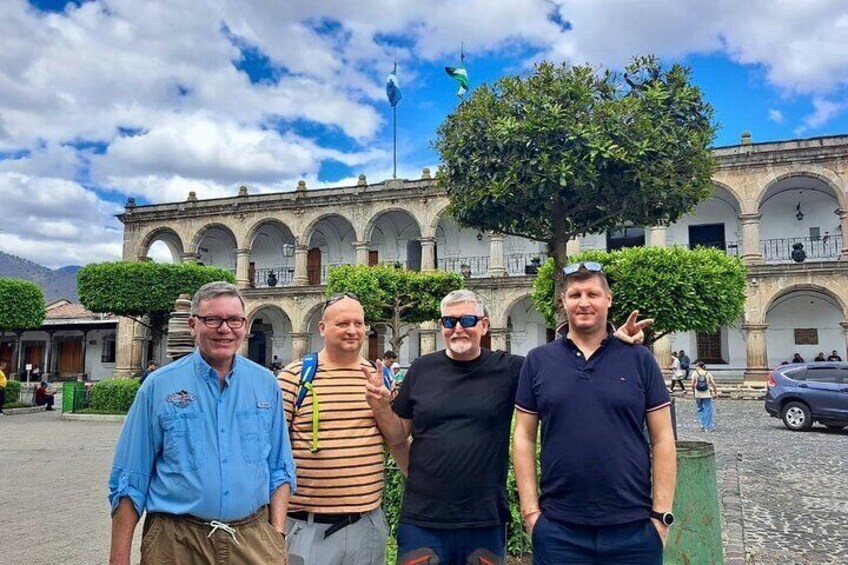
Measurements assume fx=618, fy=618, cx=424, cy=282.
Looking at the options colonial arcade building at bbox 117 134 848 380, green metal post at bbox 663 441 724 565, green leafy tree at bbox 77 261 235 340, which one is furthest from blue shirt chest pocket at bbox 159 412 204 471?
green leafy tree at bbox 77 261 235 340

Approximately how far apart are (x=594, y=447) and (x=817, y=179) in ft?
74.9

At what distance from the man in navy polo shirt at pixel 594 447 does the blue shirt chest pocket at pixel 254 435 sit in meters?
1.06

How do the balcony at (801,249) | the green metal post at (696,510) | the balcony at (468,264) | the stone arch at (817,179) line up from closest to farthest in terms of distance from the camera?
the green metal post at (696,510)
the stone arch at (817,179)
the balcony at (801,249)
the balcony at (468,264)

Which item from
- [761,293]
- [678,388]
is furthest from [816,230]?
[678,388]

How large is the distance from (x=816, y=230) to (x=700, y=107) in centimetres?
1882

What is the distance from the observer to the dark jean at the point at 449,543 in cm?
261

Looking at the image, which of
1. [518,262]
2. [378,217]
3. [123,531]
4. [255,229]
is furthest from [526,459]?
[255,229]

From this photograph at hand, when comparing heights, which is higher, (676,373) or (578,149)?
(578,149)

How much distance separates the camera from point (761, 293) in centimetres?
2070

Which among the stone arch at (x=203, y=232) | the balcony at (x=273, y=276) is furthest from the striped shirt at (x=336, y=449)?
the stone arch at (x=203, y=232)

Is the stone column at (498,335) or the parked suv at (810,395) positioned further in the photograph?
the stone column at (498,335)

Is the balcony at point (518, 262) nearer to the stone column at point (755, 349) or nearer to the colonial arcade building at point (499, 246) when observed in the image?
the colonial arcade building at point (499, 246)

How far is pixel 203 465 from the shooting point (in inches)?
91.2

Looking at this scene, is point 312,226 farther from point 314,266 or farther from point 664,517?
point 664,517
